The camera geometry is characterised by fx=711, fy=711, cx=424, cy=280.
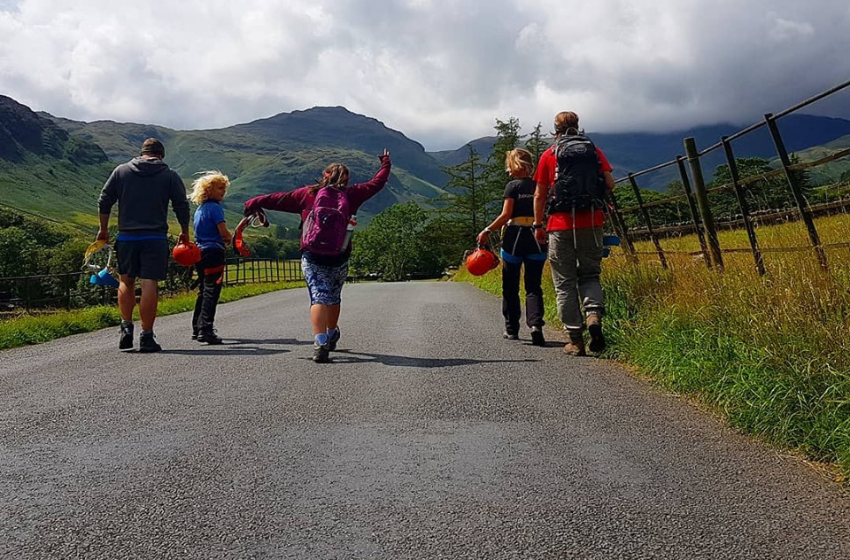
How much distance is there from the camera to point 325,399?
4988 millimetres

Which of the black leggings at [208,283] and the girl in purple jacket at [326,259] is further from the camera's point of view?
the black leggings at [208,283]

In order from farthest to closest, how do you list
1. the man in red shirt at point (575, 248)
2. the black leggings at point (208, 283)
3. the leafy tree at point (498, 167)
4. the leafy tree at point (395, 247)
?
the leafy tree at point (395, 247) < the leafy tree at point (498, 167) < the black leggings at point (208, 283) < the man in red shirt at point (575, 248)

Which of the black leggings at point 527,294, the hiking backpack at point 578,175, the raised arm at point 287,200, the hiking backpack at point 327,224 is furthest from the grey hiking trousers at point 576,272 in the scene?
the raised arm at point 287,200

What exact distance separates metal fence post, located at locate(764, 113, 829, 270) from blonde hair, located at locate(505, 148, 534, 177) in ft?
8.15

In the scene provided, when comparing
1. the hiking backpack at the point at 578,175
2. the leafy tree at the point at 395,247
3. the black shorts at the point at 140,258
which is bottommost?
the black shorts at the point at 140,258

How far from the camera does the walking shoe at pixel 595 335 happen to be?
6633mm

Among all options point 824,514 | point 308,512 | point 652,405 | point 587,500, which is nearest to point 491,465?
point 587,500

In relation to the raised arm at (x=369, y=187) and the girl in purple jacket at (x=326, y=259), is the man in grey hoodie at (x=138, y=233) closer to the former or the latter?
the girl in purple jacket at (x=326, y=259)

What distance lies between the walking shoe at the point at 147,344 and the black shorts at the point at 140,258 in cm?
62

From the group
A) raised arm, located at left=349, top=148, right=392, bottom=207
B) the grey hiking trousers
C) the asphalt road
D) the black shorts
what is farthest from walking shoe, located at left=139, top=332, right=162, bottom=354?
the grey hiking trousers

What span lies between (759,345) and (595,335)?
2.10m

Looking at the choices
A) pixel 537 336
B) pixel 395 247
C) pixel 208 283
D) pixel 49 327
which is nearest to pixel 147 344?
pixel 208 283

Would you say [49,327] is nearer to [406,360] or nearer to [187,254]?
[187,254]

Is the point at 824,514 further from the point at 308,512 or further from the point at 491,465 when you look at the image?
the point at 308,512
